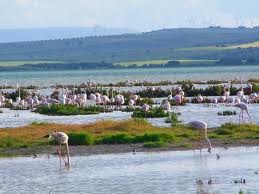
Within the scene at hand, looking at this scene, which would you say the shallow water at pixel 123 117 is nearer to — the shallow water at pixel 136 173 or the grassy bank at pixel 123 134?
the grassy bank at pixel 123 134

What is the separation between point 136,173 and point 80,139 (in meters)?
6.63

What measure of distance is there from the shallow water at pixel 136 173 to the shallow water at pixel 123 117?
9614mm

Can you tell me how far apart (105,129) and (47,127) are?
2.31 m

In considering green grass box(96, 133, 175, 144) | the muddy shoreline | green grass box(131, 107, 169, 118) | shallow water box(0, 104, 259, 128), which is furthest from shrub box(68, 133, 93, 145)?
green grass box(131, 107, 169, 118)

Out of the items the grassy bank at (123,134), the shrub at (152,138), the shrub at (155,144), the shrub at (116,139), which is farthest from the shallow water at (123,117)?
the shrub at (155,144)

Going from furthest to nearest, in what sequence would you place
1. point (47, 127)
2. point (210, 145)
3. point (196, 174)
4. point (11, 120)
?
1. point (11, 120)
2. point (47, 127)
3. point (210, 145)
4. point (196, 174)

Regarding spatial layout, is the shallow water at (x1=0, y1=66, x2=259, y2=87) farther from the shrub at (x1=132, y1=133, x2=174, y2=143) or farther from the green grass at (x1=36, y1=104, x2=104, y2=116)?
the shrub at (x1=132, y1=133, x2=174, y2=143)

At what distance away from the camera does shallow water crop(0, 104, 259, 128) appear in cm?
3604

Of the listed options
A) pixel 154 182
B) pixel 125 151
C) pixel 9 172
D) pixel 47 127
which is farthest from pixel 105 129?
pixel 154 182

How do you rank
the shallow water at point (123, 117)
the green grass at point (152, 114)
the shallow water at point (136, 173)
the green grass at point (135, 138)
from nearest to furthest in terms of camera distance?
1. the shallow water at point (136, 173)
2. the green grass at point (135, 138)
3. the shallow water at point (123, 117)
4. the green grass at point (152, 114)

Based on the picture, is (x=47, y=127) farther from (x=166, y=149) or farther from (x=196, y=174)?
(x=196, y=174)

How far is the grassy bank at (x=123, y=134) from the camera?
27.7m

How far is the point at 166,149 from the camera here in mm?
26125

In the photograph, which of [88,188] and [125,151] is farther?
[125,151]
